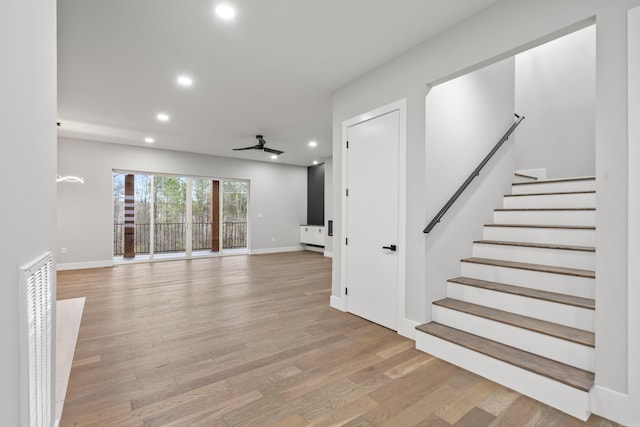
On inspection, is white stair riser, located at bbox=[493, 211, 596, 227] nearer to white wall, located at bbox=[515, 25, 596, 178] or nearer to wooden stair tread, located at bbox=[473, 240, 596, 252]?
wooden stair tread, located at bbox=[473, 240, 596, 252]

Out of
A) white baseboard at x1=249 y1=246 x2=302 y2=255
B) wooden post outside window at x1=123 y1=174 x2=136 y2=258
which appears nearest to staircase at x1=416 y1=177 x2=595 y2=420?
white baseboard at x1=249 y1=246 x2=302 y2=255

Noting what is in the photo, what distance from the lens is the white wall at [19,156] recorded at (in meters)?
0.79

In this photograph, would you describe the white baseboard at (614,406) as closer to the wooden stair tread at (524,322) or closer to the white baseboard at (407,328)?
the wooden stair tread at (524,322)

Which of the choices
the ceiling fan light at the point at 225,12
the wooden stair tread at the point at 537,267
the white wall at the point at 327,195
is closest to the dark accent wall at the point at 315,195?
the white wall at the point at 327,195

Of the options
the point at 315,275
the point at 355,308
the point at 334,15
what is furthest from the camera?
the point at 315,275

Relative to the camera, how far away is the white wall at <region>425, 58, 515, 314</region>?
2873 mm

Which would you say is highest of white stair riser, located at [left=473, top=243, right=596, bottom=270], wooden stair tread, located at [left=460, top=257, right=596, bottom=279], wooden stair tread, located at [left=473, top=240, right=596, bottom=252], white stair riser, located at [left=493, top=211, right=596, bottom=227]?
white stair riser, located at [left=493, top=211, right=596, bottom=227]

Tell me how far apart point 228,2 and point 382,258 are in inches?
108

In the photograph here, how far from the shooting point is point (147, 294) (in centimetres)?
452

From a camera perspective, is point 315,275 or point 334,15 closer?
point 334,15

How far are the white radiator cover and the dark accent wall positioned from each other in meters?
8.11

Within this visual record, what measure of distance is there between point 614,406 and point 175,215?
8.47 m

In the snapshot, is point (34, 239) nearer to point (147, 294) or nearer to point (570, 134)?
point (147, 294)

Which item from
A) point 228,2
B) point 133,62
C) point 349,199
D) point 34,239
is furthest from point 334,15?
point 34,239
